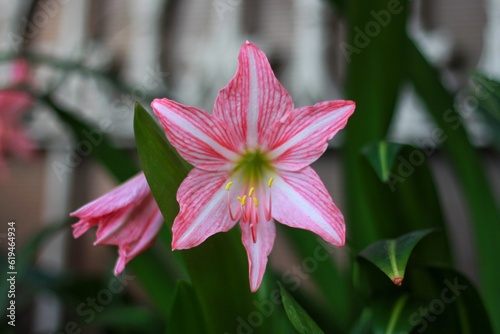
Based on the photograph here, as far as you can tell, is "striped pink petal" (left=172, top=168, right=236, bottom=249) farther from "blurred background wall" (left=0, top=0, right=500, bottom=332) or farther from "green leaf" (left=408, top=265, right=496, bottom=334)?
"blurred background wall" (left=0, top=0, right=500, bottom=332)

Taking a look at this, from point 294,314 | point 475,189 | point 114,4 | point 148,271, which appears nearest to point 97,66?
point 114,4

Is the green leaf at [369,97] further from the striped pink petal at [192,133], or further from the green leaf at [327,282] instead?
the striped pink petal at [192,133]

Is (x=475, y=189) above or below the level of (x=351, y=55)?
below

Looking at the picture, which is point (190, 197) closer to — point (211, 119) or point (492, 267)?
point (211, 119)

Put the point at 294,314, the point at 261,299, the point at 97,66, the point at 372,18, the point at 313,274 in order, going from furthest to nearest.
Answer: the point at 97,66 < the point at 313,274 < the point at 372,18 < the point at 261,299 < the point at 294,314

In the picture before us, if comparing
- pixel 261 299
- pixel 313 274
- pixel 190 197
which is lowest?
pixel 313 274

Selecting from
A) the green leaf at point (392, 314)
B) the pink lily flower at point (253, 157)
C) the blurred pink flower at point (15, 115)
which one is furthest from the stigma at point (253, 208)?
the blurred pink flower at point (15, 115)

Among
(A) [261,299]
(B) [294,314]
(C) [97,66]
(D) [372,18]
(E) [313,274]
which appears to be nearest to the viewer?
(B) [294,314]
